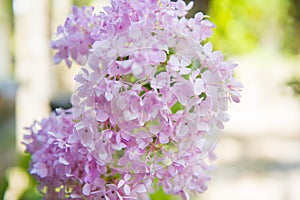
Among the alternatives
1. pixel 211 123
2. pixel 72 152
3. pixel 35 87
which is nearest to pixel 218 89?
pixel 211 123

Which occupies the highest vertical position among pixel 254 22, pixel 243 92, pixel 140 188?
pixel 254 22

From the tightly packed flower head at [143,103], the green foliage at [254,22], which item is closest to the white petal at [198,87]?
the tightly packed flower head at [143,103]

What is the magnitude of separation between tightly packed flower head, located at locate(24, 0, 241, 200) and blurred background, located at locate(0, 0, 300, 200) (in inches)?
21.1

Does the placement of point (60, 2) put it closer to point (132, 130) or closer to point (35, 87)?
point (35, 87)

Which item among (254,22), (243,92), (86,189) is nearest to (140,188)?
(86,189)

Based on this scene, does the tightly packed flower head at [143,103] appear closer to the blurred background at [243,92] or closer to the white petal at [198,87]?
the white petal at [198,87]

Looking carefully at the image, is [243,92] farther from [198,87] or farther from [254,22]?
[254,22]

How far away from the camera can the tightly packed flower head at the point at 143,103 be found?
0.42 m

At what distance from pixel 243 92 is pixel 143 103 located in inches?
25.9

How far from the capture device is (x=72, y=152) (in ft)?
1.53

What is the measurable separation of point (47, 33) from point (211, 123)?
1.78 metres

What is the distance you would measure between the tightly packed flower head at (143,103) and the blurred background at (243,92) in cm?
54

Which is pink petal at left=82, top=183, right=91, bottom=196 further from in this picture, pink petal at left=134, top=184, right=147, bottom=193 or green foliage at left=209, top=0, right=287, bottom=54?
green foliage at left=209, top=0, right=287, bottom=54

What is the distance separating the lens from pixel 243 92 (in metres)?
1.04
